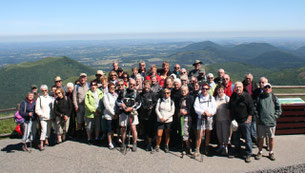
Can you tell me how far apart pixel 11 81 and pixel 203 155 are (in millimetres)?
156410

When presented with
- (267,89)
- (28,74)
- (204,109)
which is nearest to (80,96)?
(204,109)

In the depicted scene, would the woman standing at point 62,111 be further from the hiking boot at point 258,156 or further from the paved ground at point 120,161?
the hiking boot at point 258,156

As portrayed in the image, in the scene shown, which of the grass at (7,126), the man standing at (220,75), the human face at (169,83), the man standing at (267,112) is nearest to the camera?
the man standing at (267,112)

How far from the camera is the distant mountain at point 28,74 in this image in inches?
4603

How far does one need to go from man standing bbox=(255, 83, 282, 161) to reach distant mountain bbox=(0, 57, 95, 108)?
369 feet

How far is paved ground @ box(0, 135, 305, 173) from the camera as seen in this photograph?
17.7 ft

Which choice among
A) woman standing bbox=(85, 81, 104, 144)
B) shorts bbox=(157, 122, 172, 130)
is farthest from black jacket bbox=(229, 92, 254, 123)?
woman standing bbox=(85, 81, 104, 144)

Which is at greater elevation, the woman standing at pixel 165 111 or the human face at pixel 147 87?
the human face at pixel 147 87

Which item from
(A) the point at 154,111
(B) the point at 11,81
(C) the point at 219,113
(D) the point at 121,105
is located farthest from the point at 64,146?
(B) the point at 11,81

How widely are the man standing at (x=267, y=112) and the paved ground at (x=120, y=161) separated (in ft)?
2.26

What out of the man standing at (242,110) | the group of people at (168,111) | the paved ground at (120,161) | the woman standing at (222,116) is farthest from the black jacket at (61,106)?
the man standing at (242,110)

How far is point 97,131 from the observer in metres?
6.87

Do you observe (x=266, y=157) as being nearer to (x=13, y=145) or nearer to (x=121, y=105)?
(x=121, y=105)

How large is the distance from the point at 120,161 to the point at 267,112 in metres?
4.25
